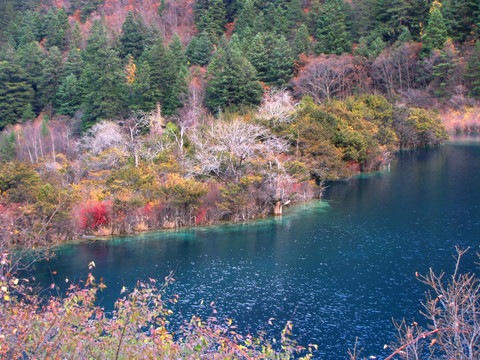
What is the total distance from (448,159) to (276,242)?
2992 centimetres

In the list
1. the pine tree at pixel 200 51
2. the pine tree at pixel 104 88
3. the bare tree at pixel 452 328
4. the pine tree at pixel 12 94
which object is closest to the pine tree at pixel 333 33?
the pine tree at pixel 200 51

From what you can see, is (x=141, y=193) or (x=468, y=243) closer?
(x=468, y=243)

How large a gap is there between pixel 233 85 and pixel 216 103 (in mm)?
2877

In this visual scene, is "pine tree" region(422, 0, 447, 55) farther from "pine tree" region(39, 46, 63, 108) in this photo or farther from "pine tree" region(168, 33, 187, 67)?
"pine tree" region(39, 46, 63, 108)

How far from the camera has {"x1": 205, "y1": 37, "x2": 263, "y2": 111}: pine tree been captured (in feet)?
186

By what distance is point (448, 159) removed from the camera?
49.5 metres

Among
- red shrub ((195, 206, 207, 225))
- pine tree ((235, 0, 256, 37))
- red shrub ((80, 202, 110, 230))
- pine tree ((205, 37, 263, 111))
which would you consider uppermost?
pine tree ((235, 0, 256, 37))

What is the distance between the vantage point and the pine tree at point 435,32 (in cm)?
6681

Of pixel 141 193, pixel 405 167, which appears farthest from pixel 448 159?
pixel 141 193

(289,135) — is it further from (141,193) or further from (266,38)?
(266,38)

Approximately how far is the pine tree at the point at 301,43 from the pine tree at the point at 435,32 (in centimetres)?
1596

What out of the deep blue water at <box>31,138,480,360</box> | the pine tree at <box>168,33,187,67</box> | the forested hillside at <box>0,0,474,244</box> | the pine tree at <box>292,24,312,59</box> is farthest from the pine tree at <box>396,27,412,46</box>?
the deep blue water at <box>31,138,480,360</box>

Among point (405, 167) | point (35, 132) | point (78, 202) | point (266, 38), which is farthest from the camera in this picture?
point (266, 38)

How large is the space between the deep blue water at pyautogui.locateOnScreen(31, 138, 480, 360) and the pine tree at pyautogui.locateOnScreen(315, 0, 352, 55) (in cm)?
3773
